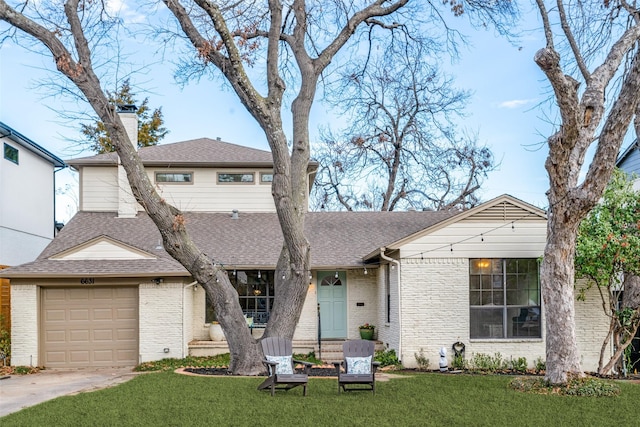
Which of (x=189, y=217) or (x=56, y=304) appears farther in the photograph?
(x=189, y=217)

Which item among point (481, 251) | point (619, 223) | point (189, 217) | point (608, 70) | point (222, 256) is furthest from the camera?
point (189, 217)

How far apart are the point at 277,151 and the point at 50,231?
1238cm

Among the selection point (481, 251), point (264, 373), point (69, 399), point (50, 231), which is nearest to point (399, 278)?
point (481, 251)

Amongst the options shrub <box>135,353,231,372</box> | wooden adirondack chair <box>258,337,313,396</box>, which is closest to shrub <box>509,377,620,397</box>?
wooden adirondack chair <box>258,337,313,396</box>

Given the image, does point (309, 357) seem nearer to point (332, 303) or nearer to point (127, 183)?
point (332, 303)

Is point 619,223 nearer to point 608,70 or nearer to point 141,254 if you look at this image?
point 608,70

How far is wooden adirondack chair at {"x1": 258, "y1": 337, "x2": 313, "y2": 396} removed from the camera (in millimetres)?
10656

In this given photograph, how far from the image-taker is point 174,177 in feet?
66.2

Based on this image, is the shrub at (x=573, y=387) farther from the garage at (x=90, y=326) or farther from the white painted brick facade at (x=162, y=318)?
the garage at (x=90, y=326)

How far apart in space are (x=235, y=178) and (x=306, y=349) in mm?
6064

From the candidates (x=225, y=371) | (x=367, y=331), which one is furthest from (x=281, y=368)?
(x=367, y=331)

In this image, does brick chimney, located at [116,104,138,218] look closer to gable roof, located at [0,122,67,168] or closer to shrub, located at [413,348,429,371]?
gable roof, located at [0,122,67,168]

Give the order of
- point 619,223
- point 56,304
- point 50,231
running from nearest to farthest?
point 619,223
point 56,304
point 50,231

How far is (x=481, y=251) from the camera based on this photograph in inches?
586
